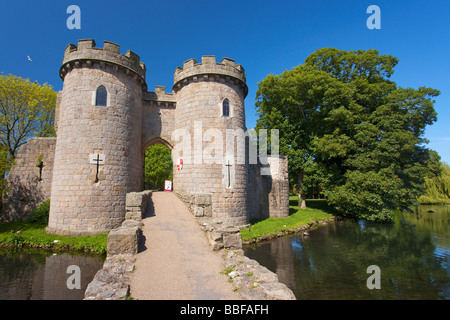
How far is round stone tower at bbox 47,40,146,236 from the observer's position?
454 inches

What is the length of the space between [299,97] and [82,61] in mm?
17884

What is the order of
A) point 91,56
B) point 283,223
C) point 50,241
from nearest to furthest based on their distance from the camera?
1. point 50,241
2. point 91,56
3. point 283,223

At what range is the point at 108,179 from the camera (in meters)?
12.0

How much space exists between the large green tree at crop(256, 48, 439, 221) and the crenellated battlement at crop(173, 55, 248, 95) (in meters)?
8.30

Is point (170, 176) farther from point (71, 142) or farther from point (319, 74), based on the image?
point (319, 74)

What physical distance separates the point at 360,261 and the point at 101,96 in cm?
1590

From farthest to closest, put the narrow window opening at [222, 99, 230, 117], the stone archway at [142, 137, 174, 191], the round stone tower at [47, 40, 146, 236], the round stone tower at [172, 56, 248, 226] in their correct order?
1. the stone archway at [142, 137, 174, 191]
2. the narrow window opening at [222, 99, 230, 117]
3. the round stone tower at [172, 56, 248, 226]
4. the round stone tower at [47, 40, 146, 236]

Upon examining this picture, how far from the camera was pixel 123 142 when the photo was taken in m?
12.7

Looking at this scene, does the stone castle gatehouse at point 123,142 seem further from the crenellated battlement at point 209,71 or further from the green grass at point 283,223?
the green grass at point 283,223

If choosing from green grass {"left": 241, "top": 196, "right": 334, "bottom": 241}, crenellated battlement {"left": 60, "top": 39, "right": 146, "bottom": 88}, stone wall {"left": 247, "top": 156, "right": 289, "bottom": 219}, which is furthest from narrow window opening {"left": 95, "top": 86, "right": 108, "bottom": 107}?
stone wall {"left": 247, "top": 156, "right": 289, "bottom": 219}

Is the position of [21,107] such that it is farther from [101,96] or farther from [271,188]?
[271,188]

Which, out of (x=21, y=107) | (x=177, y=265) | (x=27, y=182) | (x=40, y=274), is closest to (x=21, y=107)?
(x=21, y=107)

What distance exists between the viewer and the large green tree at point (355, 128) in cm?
1716

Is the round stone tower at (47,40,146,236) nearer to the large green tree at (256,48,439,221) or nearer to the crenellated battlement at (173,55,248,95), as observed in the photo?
the crenellated battlement at (173,55,248,95)
